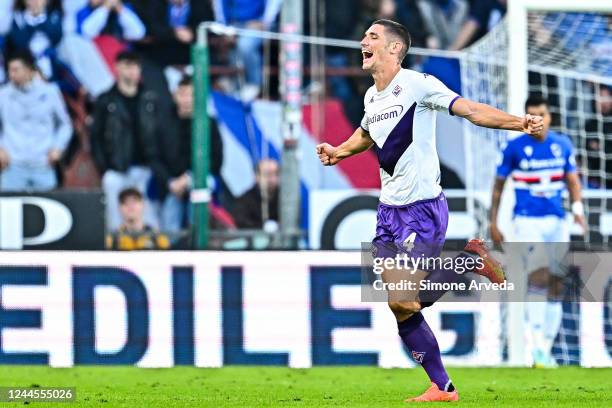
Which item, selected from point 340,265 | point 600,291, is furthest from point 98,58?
point 600,291

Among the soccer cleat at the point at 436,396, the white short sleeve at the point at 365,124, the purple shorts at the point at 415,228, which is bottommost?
the soccer cleat at the point at 436,396

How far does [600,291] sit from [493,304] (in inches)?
37.0

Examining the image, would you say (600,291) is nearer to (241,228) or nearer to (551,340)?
(551,340)

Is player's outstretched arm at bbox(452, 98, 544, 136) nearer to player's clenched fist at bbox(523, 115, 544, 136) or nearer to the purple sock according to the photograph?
player's clenched fist at bbox(523, 115, 544, 136)

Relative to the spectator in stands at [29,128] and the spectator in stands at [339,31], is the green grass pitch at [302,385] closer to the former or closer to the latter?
the spectator in stands at [29,128]

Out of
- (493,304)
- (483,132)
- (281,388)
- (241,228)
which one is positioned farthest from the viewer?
(241,228)

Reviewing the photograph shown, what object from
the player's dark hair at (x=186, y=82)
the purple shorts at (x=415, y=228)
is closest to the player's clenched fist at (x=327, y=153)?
the purple shorts at (x=415, y=228)

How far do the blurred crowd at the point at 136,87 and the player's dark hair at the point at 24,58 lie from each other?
0.02m

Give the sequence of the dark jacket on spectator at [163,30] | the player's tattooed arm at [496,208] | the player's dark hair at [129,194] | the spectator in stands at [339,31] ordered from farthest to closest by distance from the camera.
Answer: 1. the spectator in stands at [339,31]
2. the dark jacket on spectator at [163,30]
3. the player's dark hair at [129,194]
4. the player's tattooed arm at [496,208]

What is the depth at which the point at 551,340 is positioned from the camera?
13.2m

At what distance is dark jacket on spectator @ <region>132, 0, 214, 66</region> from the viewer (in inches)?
688

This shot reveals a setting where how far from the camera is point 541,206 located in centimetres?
1290

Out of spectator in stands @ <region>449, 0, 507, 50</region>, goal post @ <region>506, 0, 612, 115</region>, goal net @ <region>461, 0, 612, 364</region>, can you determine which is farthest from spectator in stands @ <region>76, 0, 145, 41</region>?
goal post @ <region>506, 0, 612, 115</region>

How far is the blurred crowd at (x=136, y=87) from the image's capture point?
16984mm
